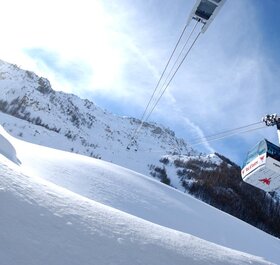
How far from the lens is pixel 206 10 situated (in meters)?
6.74

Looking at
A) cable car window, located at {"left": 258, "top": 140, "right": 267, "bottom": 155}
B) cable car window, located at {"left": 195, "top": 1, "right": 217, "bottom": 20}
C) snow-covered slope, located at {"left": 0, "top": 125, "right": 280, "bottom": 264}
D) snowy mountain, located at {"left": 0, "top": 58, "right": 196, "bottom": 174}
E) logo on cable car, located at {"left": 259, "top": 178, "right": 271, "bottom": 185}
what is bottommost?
snow-covered slope, located at {"left": 0, "top": 125, "right": 280, "bottom": 264}

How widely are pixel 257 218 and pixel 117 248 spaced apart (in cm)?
6535

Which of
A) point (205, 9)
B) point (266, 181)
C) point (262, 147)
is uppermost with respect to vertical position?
point (205, 9)

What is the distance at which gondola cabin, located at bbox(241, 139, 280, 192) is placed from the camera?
9474mm

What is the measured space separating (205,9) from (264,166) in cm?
478

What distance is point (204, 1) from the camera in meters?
6.47

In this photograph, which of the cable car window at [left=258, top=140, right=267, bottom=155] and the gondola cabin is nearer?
the gondola cabin

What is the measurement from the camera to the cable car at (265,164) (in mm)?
9453

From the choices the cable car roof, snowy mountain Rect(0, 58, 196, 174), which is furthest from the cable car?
snowy mountain Rect(0, 58, 196, 174)

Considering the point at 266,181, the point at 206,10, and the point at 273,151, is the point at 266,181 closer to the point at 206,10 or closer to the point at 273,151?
the point at 273,151

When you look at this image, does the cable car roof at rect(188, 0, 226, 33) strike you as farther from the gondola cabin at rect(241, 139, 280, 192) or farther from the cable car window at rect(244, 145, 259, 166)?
the cable car window at rect(244, 145, 259, 166)

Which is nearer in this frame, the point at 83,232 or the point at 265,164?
the point at 83,232

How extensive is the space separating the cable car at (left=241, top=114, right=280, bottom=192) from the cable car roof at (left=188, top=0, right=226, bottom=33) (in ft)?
11.9

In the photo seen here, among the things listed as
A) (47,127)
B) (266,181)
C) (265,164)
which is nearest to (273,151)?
(265,164)
